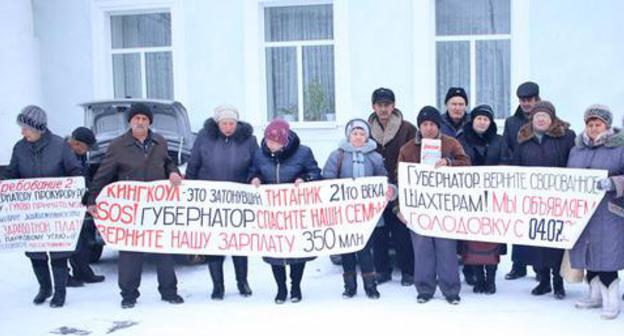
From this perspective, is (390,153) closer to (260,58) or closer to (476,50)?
(476,50)

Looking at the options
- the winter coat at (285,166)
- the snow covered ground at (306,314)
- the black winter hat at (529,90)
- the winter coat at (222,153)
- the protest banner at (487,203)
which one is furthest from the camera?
the black winter hat at (529,90)

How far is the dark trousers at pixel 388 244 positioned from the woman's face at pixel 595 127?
2036 mm

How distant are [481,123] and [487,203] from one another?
0.80 metres

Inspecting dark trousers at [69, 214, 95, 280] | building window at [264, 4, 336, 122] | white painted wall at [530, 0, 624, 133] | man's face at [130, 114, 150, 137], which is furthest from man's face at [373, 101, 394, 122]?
white painted wall at [530, 0, 624, 133]

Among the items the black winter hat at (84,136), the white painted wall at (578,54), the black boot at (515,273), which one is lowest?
the black boot at (515,273)

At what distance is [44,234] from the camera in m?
6.57

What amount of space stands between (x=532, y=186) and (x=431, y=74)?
4.98 m

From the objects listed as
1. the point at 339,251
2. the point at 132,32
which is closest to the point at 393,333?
the point at 339,251

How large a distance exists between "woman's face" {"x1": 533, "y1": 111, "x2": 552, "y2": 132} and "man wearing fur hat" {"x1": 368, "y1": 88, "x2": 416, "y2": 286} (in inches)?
50.0

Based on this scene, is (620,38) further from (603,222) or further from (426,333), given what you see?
(426,333)

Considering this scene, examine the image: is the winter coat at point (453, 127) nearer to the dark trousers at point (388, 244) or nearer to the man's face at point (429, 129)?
the man's face at point (429, 129)

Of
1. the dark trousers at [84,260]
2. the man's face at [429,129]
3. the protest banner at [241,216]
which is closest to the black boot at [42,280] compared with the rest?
the dark trousers at [84,260]

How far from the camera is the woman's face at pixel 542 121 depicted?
612cm

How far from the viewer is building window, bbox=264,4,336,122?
11.4 metres
